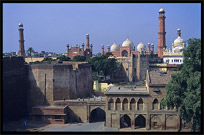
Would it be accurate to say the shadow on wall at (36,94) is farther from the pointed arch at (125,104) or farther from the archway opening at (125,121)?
the pointed arch at (125,104)

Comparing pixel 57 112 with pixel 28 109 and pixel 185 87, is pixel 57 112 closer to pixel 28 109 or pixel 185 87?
pixel 28 109

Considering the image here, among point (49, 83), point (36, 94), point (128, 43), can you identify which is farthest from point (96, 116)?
point (128, 43)

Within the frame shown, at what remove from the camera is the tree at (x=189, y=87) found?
56.9ft

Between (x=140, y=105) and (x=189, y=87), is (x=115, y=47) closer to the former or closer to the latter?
(x=140, y=105)

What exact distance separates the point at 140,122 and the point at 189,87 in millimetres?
7141

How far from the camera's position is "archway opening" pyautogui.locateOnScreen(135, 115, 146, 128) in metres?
23.4

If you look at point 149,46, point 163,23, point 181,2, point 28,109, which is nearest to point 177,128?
point 181,2

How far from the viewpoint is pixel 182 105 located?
59.4 ft

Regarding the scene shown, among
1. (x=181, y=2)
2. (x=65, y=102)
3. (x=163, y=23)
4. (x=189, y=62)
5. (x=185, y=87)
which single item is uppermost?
(x=163, y=23)

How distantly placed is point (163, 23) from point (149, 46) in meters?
12.2

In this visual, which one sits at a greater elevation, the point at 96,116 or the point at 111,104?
the point at 111,104

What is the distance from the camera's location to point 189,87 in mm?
17906

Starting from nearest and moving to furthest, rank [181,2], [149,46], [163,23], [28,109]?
[181,2] < [28,109] < [163,23] < [149,46]

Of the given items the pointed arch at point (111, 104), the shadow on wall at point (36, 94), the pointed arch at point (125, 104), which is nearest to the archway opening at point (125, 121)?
the pointed arch at point (125, 104)
